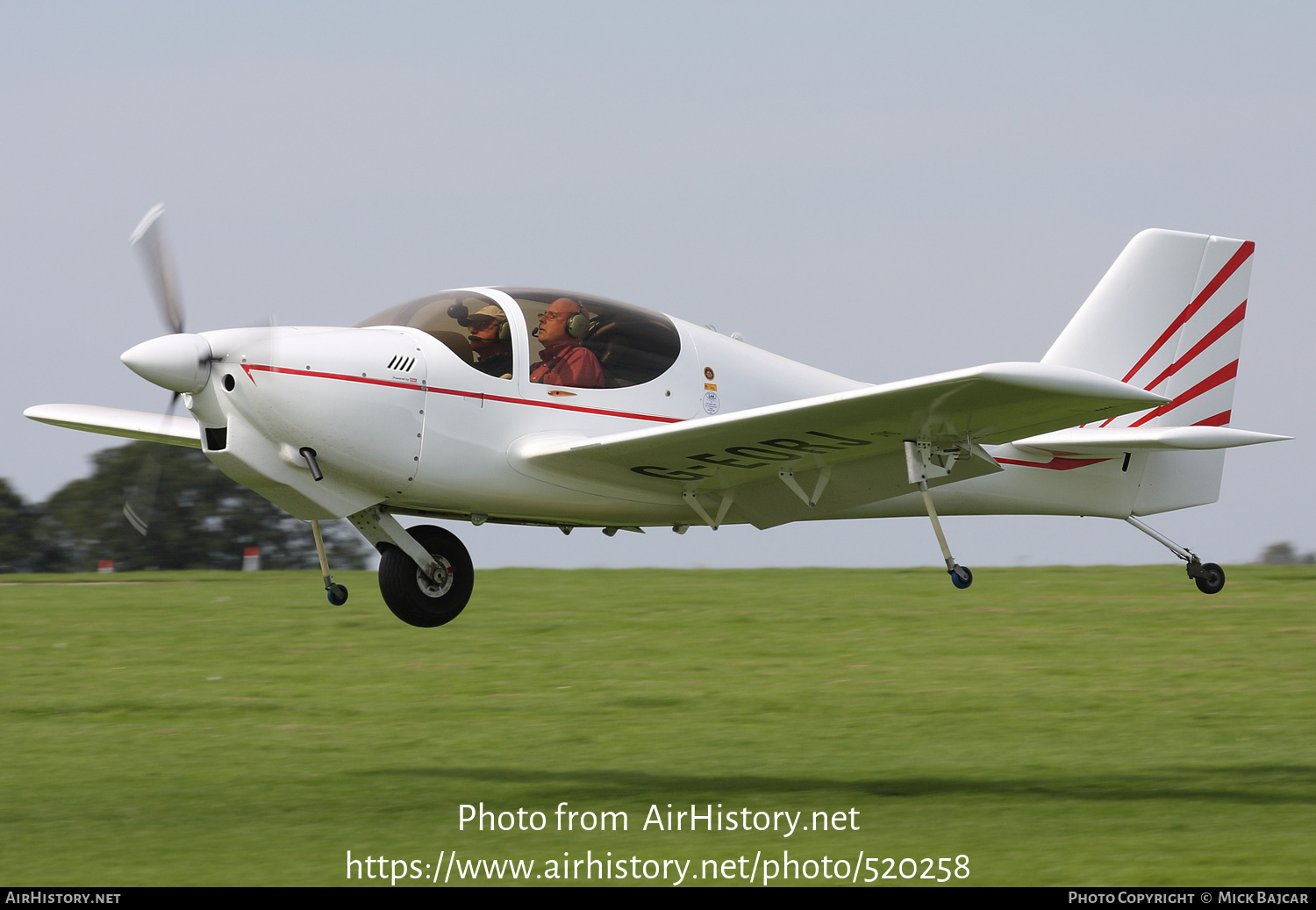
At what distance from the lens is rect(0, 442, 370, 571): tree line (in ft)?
147

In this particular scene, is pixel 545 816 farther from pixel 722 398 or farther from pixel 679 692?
pixel 679 692

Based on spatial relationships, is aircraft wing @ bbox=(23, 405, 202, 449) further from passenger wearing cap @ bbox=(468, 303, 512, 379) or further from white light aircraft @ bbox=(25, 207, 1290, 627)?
passenger wearing cap @ bbox=(468, 303, 512, 379)

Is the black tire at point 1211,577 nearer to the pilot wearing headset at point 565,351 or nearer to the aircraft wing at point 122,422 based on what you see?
the pilot wearing headset at point 565,351

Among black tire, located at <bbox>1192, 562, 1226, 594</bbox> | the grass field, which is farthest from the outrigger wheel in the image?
the grass field

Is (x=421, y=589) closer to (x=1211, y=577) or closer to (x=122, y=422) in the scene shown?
(x=122, y=422)

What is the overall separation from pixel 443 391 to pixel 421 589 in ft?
5.97

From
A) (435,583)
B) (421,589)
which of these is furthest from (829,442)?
(421,589)

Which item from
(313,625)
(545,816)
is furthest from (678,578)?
(545,816)

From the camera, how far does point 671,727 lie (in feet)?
48.7

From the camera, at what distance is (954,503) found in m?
11.7

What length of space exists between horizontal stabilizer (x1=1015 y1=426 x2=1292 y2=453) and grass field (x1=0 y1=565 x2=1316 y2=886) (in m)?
2.81

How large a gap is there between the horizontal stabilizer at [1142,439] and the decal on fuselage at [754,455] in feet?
4.28
